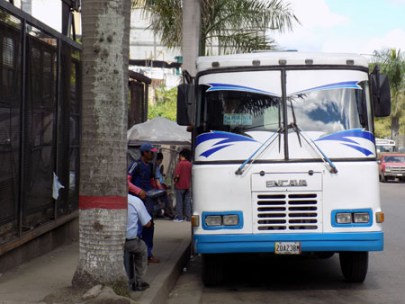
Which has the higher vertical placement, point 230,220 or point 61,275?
point 230,220

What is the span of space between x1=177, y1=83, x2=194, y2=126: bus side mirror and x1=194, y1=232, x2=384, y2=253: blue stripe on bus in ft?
5.09

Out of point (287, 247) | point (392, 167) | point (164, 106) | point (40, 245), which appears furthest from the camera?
point (164, 106)

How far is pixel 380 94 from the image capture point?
9359 mm

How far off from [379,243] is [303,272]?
2418mm

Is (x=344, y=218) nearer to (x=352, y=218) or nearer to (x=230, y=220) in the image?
(x=352, y=218)

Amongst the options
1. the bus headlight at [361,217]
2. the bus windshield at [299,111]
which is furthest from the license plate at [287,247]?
the bus windshield at [299,111]

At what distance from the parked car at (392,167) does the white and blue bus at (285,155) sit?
33612 millimetres

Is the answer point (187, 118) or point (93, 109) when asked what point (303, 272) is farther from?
point (93, 109)

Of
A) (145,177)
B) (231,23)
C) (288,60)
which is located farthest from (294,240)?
(231,23)

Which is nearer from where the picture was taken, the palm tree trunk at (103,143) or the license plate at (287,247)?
the palm tree trunk at (103,143)

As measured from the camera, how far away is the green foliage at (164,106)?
141 feet

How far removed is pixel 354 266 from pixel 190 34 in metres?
10.4

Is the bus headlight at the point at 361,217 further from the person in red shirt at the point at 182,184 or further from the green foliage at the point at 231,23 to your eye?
the green foliage at the point at 231,23

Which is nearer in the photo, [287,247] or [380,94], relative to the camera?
[287,247]
